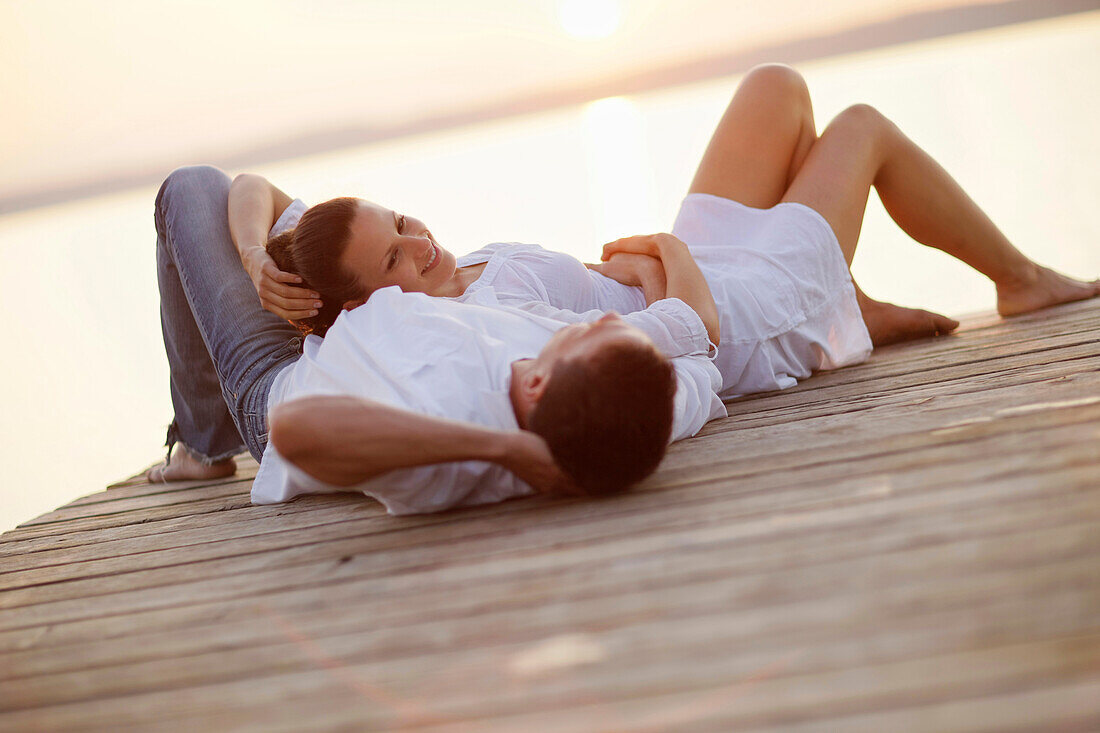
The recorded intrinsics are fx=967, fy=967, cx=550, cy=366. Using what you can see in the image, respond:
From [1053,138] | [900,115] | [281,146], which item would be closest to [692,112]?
[900,115]

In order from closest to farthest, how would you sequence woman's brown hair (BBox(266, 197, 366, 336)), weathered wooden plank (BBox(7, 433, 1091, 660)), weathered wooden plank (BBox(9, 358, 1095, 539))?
weathered wooden plank (BBox(7, 433, 1091, 660))
woman's brown hair (BBox(266, 197, 366, 336))
weathered wooden plank (BBox(9, 358, 1095, 539))

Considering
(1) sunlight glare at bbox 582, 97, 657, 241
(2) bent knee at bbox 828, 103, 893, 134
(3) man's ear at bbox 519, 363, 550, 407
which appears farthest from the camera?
(1) sunlight glare at bbox 582, 97, 657, 241

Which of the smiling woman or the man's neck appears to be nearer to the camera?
the man's neck

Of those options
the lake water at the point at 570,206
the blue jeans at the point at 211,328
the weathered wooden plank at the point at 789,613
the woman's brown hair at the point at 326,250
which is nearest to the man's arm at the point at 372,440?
the weathered wooden plank at the point at 789,613

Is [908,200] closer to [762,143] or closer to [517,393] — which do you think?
[762,143]

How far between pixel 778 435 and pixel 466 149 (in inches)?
345

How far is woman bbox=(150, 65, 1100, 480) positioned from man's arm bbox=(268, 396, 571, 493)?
695 mm

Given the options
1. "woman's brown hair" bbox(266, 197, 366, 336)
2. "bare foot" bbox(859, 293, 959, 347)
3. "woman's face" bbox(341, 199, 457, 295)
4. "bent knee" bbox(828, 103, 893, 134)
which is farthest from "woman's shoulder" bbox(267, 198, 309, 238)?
"bare foot" bbox(859, 293, 959, 347)

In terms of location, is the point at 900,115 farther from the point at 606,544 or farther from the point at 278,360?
the point at 606,544

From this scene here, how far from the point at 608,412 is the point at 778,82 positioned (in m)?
1.58

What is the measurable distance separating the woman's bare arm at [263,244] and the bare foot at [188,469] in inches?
24.6

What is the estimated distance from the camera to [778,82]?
103 inches

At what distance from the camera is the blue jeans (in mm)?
2256

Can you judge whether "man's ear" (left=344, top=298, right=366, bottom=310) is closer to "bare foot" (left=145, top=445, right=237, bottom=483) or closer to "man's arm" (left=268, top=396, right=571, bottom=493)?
"man's arm" (left=268, top=396, right=571, bottom=493)
